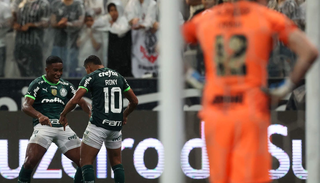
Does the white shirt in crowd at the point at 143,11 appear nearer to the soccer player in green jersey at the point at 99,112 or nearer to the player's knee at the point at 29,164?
the soccer player in green jersey at the point at 99,112

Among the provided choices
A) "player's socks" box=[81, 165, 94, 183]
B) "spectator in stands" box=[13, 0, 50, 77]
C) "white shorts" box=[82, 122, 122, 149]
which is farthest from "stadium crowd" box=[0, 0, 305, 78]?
"player's socks" box=[81, 165, 94, 183]

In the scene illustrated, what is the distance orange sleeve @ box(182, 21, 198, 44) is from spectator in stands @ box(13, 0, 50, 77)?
17.6 ft

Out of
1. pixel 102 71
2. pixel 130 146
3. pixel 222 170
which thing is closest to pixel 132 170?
pixel 130 146

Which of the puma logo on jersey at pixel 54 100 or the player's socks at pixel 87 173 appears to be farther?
the puma logo on jersey at pixel 54 100

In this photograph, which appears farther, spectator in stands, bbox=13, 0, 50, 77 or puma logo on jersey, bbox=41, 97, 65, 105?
spectator in stands, bbox=13, 0, 50, 77

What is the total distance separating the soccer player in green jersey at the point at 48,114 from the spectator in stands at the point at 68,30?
1378 mm

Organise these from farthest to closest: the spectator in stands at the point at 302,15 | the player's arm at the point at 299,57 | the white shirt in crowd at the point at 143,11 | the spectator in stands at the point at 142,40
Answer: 1. the spectator in stands at the point at 142,40
2. the white shirt in crowd at the point at 143,11
3. the spectator in stands at the point at 302,15
4. the player's arm at the point at 299,57

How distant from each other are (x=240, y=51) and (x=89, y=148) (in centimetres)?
398

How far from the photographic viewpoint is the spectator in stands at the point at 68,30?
27.3 ft

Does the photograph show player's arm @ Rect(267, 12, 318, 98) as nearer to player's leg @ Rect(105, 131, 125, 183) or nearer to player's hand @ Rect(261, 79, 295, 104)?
player's hand @ Rect(261, 79, 295, 104)

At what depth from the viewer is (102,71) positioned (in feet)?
22.0

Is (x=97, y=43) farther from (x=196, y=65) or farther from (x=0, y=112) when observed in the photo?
(x=196, y=65)

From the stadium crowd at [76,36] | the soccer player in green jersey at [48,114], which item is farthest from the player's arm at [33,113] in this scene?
the stadium crowd at [76,36]

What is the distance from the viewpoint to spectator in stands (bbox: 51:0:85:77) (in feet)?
27.3
